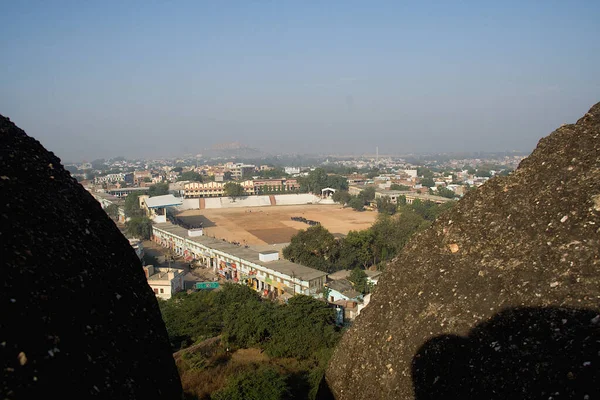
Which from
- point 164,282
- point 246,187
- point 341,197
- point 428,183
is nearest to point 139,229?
point 164,282

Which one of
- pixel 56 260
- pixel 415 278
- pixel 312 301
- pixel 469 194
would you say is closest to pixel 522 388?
pixel 415 278

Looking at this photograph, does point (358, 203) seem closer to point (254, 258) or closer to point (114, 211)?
point (114, 211)

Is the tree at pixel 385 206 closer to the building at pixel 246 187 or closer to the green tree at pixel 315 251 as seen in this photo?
the building at pixel 246 187

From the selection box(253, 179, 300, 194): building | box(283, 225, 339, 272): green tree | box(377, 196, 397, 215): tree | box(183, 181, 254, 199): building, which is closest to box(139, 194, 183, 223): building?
box(183, 181, 254, 199): building

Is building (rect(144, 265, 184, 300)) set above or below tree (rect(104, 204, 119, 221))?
above

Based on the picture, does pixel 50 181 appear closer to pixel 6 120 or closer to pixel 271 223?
pixel 6 120

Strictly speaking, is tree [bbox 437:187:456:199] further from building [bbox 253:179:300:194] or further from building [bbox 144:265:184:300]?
building [bbox 144:265:184:300]
